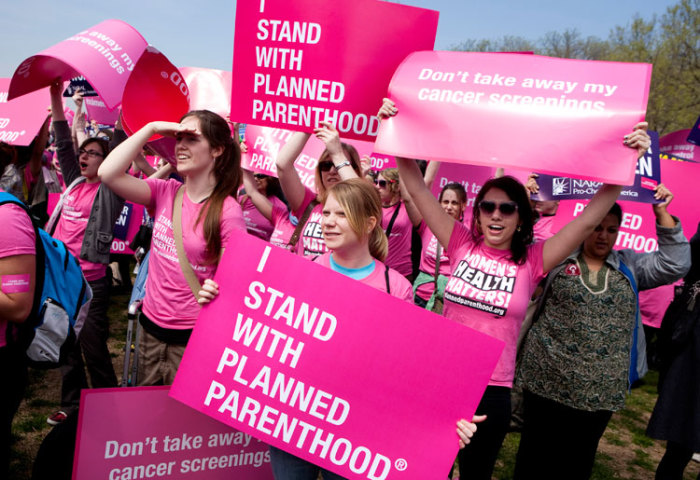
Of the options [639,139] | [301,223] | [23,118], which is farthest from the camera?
[23,118]

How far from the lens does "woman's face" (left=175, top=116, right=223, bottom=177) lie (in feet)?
9.41

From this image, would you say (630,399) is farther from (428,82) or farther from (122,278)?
(122,278)

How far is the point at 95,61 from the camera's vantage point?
139 inches

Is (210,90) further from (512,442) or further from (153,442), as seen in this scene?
(512,442)

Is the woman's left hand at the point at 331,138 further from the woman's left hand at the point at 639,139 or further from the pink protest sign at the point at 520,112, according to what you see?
the woman's left hand at the point at 639,139

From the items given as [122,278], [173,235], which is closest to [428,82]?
[173,235]

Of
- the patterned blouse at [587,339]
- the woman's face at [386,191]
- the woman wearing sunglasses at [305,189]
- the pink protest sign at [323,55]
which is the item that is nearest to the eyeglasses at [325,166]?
the woman wearing sunglasses at [305,189]

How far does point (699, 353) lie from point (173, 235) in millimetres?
3296

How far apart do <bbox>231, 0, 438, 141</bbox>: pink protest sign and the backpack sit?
139 centimetres

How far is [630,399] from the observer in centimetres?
614

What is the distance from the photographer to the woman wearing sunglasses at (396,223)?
500 cm

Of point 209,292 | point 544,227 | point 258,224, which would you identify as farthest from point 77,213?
point 544,227

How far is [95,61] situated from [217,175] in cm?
136

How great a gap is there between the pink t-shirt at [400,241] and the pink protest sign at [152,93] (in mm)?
2184
